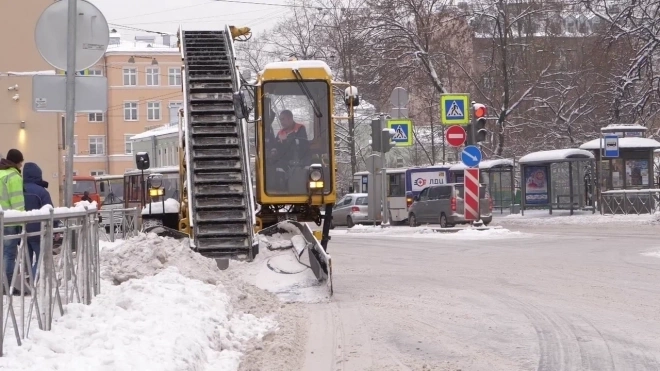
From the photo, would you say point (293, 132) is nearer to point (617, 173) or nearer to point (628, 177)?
point (617, 173)

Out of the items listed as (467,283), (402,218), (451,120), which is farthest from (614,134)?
(467,283)

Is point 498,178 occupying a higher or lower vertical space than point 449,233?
higher

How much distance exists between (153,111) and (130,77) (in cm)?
372

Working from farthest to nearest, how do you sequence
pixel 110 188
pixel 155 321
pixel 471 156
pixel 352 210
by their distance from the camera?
pixel 110 188 < pixel 352 210 < pixel 471 156 < pixel 155 321

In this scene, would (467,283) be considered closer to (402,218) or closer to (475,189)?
(475,189)

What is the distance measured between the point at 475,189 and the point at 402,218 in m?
14.4

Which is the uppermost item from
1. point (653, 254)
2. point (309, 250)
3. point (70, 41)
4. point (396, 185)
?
point (70, 41)

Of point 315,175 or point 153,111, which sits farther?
point 153,111

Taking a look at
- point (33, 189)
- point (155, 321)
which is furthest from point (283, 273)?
point (155, 321)

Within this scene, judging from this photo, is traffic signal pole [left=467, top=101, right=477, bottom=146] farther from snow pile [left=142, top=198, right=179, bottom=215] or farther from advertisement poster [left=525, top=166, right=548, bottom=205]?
snow pile [left=142, top=198, right=179, bottom=215]

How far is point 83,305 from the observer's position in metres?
8.19

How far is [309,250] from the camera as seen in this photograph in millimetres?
12758

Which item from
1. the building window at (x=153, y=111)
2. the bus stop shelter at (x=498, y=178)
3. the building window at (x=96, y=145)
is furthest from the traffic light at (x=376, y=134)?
the building window at (x=96, y=145)

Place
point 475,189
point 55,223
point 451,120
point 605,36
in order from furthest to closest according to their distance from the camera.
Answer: point 605,36 → point 451,120 → point 475,189 → point 55,223
